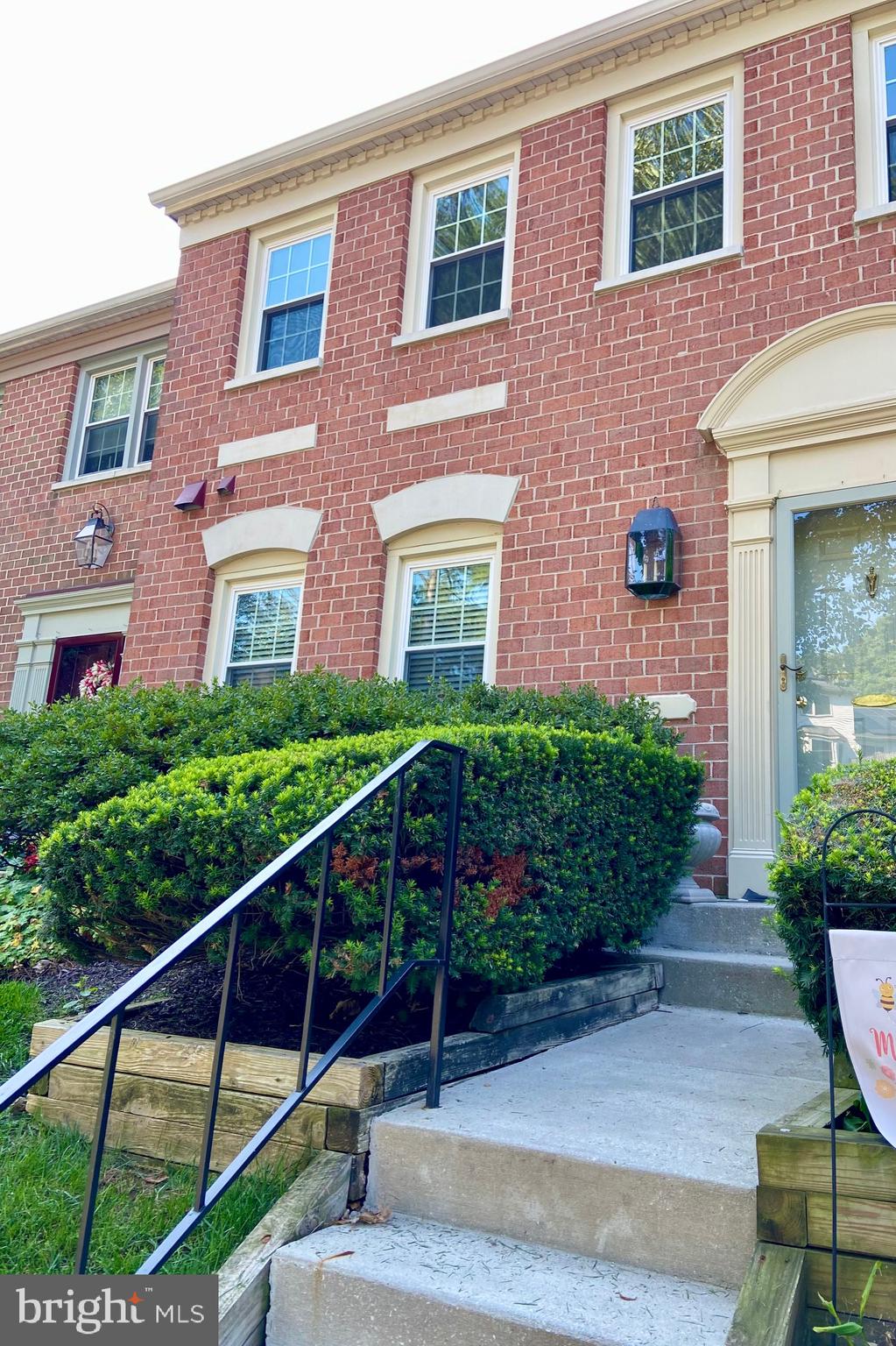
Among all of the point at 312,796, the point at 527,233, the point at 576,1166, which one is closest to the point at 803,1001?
the point at 576,1166

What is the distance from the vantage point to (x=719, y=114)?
761 centimetres

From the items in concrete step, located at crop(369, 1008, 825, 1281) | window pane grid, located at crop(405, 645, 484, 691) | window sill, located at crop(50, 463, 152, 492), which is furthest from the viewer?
window sill, located at crop(50, 463, 152, 492)

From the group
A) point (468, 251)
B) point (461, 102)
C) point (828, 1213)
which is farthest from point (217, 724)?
point (461, 102)

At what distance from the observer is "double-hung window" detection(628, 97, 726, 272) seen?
7461 millimetres

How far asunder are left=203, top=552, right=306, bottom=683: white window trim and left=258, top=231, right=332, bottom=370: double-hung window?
1.80 meters

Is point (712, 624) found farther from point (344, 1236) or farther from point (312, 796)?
point (344, 1236)

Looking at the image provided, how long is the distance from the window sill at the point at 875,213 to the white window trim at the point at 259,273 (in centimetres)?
447

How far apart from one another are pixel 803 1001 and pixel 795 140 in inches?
248

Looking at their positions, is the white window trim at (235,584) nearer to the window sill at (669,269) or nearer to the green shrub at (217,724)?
the green shrub at (217,724)

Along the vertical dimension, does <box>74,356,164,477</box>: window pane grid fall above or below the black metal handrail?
above

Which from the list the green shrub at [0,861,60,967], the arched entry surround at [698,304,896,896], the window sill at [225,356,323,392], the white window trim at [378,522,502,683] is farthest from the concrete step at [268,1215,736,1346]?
the window sill at [225,356,323,392]

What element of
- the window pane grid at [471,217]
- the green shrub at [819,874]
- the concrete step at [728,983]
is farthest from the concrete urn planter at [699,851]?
the window pane grid at [471,217]

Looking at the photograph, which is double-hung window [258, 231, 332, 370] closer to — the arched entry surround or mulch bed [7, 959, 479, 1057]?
the arched entry surround

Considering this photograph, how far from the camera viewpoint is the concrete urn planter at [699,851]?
5.51 m
